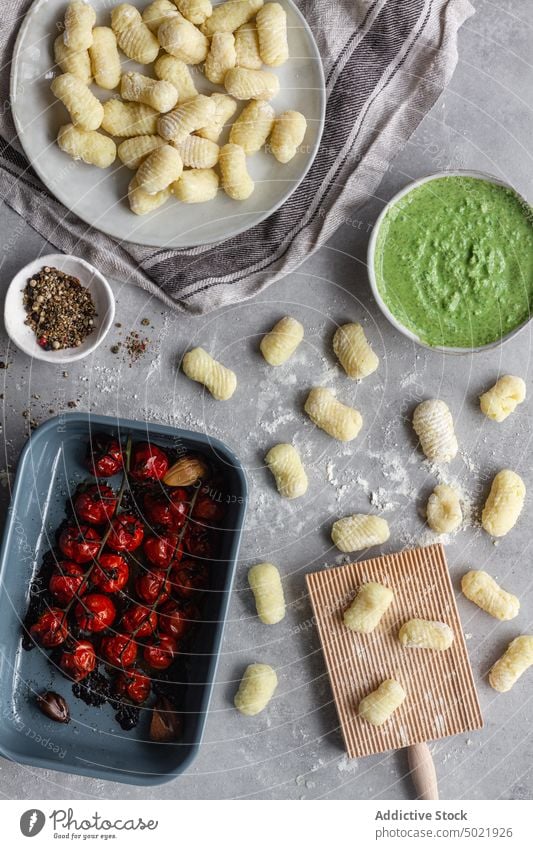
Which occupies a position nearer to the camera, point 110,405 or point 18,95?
point 18,95

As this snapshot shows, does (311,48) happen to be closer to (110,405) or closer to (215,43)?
(215,43)

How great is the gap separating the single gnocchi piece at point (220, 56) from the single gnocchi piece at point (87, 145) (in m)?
0.19

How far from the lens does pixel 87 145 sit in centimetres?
113

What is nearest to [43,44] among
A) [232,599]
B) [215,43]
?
[215,43]

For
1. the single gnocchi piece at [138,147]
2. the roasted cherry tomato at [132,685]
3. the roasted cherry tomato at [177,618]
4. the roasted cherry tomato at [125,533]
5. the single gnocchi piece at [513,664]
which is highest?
the single gnocchi piece at [138,147]

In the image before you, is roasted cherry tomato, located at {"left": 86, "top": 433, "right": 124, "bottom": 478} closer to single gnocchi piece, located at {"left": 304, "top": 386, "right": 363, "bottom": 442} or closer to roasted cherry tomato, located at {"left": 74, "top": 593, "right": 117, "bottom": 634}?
roasted cherry tomato, located at {"left": 74, "top": 593, "right": 117, "bottom": 634}

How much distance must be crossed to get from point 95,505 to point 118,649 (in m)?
0.24

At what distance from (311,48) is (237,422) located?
617mm

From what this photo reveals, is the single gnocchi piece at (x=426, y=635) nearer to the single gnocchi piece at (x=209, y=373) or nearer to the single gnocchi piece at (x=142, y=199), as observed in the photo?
the single gnocchi piece at (x=209, y=373)

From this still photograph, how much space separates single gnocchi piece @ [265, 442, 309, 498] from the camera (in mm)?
1258

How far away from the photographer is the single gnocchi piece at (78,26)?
111 cm

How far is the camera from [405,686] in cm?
125

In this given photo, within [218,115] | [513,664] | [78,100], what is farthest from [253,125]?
[513,664]

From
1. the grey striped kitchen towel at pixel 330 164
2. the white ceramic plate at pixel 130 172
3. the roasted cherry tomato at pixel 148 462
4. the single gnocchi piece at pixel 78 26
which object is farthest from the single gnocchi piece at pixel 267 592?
the single gnocchi piece at pixel 78 26
